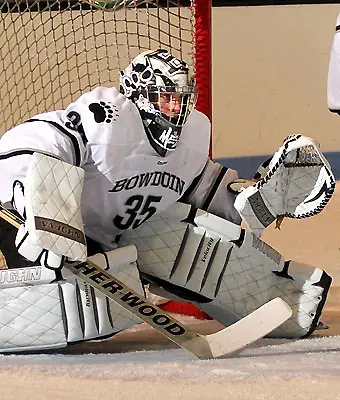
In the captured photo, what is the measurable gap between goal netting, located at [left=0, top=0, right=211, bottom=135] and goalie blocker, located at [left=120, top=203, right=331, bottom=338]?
→ 0.47 m

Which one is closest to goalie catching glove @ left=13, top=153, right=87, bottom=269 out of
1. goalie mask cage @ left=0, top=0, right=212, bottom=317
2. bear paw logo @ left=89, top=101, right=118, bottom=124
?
bear paw logo @ left=89, top=101, right=118, bottom=124

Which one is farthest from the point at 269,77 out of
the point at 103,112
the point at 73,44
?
the point at 103,112

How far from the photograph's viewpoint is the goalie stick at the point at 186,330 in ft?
4.34

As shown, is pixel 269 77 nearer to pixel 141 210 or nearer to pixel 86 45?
pixel 86 45

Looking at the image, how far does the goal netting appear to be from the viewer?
2109 millimetres

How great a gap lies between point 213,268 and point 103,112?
398 millimetres

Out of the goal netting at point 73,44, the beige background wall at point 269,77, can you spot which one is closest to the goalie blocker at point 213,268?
the goal netting at point 73,44

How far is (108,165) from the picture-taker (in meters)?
1.40

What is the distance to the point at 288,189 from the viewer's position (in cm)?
160

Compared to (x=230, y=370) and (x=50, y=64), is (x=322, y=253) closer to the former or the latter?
(x=50, y=64)

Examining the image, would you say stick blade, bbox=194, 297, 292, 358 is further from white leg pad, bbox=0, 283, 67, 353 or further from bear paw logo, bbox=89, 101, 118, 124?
bear paw logo, bbox=89, 101, 118, 124

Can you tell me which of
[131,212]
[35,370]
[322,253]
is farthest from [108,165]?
[322,253]

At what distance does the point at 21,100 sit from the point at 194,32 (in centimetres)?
77

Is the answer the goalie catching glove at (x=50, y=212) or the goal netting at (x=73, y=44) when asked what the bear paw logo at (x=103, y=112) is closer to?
the goalie catching glove at (x=50, y=212)
